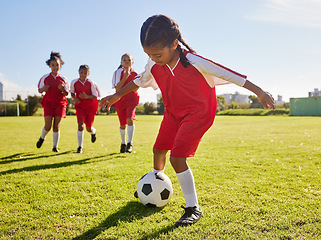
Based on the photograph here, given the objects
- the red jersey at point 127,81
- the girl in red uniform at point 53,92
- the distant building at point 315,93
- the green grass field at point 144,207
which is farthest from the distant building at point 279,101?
the green grass field at point 144,207

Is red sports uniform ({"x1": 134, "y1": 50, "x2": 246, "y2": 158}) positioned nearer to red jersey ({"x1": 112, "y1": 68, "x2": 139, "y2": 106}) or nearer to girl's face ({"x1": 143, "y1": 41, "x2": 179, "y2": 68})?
girl's face ({"x1": 143, "y1": 41, "x2": 179, "y2": 68})

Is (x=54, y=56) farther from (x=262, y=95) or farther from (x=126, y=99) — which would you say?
(x=262, y=95)

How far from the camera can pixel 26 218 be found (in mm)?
3012

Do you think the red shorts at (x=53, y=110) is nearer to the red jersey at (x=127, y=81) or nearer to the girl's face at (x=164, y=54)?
the red jersey at (x=127, y=81)

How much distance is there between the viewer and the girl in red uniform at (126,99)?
23.7 feet

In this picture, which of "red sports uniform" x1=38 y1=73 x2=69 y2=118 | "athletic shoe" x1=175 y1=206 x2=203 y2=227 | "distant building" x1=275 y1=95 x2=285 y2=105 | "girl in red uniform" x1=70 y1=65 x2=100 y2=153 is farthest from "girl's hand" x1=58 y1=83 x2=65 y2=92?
"distant building" x1=275 y1=95 x2=285 y2=105

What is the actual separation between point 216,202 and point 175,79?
1.55m

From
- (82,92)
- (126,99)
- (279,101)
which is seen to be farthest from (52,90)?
(279,101)

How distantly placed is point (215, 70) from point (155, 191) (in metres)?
1.52

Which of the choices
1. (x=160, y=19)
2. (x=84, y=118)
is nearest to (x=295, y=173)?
(x=160, y=19)

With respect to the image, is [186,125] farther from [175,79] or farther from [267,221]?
[267,221]

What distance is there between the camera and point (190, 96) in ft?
10.2

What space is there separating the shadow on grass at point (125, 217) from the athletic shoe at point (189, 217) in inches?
4.1

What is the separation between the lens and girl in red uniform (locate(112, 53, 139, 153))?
23.7 feet
